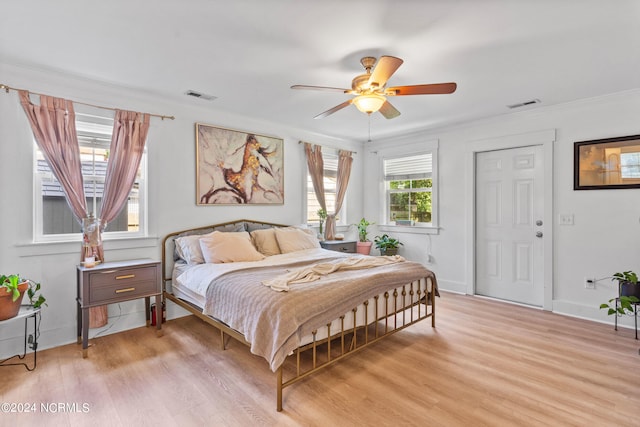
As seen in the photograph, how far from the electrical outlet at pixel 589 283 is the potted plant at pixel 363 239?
2.80 m

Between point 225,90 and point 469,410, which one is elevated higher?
point 225,90

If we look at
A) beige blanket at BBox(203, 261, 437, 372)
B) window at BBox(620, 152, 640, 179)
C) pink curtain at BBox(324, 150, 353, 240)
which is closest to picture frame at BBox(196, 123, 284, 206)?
pink curtain at BBox(324, 150, 353, 240)

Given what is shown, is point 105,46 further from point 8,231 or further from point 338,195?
point 338,195

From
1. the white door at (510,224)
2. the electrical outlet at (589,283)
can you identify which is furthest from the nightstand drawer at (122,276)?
the electrical outlet at (589,283)

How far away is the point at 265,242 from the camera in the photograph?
3994mm

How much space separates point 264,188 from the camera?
15.0 feet

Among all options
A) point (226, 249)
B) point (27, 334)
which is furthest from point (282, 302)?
point (27, 334)

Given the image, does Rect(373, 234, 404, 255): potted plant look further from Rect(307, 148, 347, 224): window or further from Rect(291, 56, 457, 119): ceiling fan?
Rect(291, 56, 457, 119): ceiling fan

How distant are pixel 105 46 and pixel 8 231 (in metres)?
1.81

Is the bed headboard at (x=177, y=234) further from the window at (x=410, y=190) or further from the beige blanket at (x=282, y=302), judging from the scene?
the window at (x=410, y=190)

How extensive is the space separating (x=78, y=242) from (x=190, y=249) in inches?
39.8

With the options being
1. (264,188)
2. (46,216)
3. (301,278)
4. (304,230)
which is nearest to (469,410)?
(301,278)

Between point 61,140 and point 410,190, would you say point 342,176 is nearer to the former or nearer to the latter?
point 410,190

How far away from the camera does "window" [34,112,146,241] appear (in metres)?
3.02
